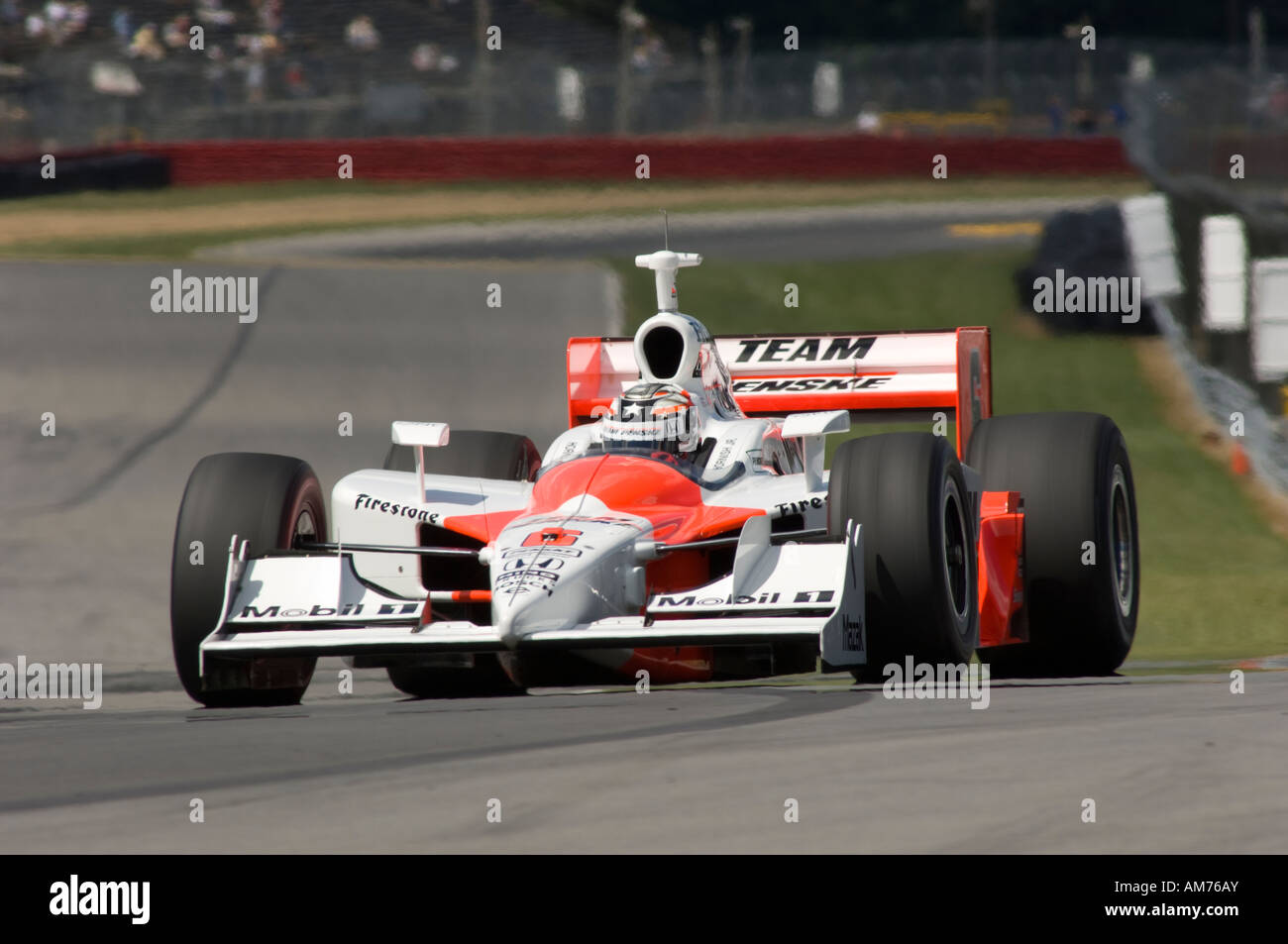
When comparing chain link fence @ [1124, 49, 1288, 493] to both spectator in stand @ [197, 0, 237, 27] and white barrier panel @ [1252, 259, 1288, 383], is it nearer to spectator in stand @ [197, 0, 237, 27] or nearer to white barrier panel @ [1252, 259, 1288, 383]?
white barrier panel @ [1252, 259, 1288, 383]

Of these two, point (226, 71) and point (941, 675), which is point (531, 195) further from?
point (941, 675)

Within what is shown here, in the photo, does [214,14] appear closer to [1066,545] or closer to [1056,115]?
[1056,115]

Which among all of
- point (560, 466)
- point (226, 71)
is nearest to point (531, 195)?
point (226, 71)

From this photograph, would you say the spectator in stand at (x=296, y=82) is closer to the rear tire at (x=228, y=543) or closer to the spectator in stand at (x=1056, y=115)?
the spectator in stand at (x=1056, y=115)

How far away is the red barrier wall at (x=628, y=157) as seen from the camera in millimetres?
37688

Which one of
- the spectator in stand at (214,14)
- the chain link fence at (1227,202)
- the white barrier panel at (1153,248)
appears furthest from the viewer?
the spectator in stand at (214,14)

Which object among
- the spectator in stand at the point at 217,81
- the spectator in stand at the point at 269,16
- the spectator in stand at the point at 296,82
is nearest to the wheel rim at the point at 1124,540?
the spectator in stand at the point at 296,82

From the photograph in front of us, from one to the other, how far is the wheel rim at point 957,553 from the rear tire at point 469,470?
258 centimetres

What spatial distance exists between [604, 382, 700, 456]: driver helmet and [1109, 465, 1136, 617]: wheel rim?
243cm

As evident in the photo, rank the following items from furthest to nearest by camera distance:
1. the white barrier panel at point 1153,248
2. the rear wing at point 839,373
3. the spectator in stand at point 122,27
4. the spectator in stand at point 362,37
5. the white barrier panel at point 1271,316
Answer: the spectator in stand at point 362,37 < the spectator in stand at point 122,27 < the white barrier panel at point 1153,248 < the white barrier panel at point 1271,316 < the rear wing at point 839,373

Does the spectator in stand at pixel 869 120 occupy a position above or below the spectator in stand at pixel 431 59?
below

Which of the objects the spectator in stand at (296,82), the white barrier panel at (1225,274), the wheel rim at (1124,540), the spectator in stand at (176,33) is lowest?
the wheel rim at (1124,540)

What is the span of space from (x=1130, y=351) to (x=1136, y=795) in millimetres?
19109

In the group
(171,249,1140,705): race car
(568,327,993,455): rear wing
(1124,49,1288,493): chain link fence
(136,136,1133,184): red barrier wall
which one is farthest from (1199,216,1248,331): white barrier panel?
(136,136,1133,184): red barrier wall
